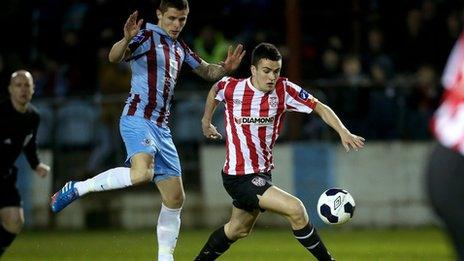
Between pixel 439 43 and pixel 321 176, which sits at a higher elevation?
pixel 439 43

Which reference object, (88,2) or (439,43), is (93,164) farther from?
(439,43)

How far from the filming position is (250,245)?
1304 cm

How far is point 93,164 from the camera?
1552 centimetres

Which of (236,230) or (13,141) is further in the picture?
(13,141)

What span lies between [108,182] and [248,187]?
1056 mm

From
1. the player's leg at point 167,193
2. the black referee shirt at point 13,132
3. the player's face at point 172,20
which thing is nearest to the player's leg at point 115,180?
the player's leg at point 167,193

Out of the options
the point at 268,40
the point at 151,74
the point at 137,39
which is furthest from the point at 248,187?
the point at 268,40

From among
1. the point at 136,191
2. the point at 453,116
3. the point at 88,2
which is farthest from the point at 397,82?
the point at 453,116

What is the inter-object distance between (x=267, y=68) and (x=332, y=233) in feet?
20.8

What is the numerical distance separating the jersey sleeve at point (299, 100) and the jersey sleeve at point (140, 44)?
113cm

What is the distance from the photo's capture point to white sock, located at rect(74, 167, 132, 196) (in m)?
8.49

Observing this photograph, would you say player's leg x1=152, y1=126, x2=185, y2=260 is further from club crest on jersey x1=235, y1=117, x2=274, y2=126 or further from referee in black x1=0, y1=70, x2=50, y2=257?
referee in black x1=0, y1=70, x2=50, y2=257

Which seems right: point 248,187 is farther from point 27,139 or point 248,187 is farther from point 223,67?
point 27,139

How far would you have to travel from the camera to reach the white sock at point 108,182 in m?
8.49
